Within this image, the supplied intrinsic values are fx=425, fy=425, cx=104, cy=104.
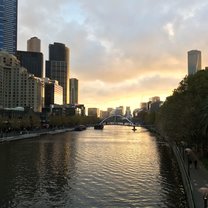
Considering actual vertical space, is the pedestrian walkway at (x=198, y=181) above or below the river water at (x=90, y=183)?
above

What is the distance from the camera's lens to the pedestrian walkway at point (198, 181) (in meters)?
32.3

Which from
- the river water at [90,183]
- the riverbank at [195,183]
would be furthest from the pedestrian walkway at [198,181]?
the river water at [90,183]

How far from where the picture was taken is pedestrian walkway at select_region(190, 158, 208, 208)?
3228cm

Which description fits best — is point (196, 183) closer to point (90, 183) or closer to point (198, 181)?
point (198, 181)

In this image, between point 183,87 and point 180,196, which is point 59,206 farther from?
point 183,87

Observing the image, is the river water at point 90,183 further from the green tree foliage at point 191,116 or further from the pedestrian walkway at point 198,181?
the green tree foliage at point 191,116

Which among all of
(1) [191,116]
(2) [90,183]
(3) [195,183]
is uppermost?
(1) [191,116]

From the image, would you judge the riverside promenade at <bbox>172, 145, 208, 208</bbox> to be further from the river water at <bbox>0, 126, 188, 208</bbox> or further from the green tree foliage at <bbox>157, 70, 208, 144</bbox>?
the green tree foliage at <bbox>157, 70, 208, 144</bbox>

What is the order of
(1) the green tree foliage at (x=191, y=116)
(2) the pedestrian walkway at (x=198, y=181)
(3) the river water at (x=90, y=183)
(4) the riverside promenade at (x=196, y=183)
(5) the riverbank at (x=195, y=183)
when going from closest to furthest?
(4) the riverside promenade at (x=196, y=183)
(5) the riverbank at (x=195, y=183)
(2) the pedestrian walkway at (x=198, y=181)
(3) the river water at (x=90, y=183)
(1) the green tree foliage at (x=191, y=116)

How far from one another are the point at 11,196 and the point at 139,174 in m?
19.2

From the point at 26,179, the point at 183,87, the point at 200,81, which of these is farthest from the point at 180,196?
the point at 183,87

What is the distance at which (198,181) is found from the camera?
41.5 meters

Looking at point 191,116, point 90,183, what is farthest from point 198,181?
point 191,116

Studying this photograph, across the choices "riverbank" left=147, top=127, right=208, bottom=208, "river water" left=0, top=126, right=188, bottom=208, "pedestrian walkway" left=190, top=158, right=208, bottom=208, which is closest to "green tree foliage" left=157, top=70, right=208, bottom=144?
"river water" left=0, top=126, right=188, bottom=208
